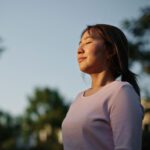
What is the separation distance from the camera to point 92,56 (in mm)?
2543

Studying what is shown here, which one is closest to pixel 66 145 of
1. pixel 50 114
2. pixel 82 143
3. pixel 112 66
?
pixel 82 143

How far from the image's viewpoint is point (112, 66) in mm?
2582

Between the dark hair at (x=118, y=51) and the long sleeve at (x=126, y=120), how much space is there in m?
0.27

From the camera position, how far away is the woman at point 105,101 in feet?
7.19

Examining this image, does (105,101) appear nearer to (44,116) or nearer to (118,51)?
(118,51)

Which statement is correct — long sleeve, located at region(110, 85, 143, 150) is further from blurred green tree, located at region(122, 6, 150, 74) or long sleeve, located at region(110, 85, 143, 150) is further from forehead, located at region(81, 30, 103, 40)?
blurred green tree, located at region(122, 6, 150, 74)

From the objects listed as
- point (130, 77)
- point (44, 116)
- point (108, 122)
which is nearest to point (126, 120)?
point (108, 122)

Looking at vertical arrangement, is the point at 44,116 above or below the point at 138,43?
below

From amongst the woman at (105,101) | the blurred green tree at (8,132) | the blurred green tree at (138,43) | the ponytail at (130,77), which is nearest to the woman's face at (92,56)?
the woman at (105,101)

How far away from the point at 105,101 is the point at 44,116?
6193 centimetres

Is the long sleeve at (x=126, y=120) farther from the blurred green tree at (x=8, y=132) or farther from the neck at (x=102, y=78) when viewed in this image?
the blurred green tree at (x=8, y=132)

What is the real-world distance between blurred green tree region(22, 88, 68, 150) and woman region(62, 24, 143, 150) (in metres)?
58.8

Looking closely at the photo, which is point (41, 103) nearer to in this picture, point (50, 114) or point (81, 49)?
point (50, 114)

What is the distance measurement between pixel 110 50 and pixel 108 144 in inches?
23.2
